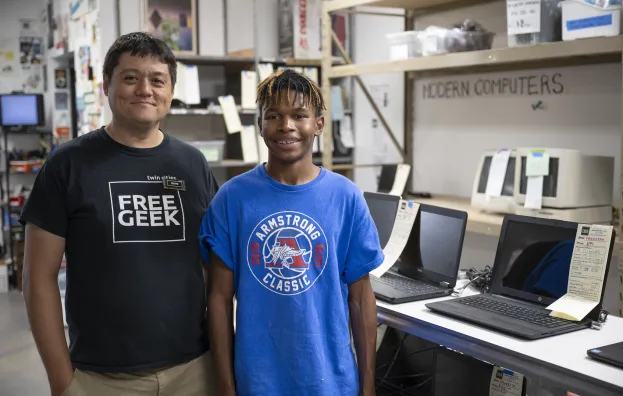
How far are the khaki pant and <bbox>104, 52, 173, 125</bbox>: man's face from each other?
0.57m

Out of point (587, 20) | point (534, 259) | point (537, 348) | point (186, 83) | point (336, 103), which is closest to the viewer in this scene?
point (537, 348)

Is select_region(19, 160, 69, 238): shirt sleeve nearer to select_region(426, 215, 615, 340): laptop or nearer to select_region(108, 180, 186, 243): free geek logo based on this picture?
select_region(108, 180, 186, 243): free geek logo

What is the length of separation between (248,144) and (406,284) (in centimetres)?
212

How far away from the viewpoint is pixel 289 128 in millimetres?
1520

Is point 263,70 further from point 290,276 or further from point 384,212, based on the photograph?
point 290,276

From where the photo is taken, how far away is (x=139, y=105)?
1.55m

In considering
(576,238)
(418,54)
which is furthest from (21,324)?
(576,238)

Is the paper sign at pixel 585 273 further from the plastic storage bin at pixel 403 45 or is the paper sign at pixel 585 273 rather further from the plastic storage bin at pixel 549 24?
the plastic storage bin at pixel 403 45

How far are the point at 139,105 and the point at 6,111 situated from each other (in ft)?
18.0

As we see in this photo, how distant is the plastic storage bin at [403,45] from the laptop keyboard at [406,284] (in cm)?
124

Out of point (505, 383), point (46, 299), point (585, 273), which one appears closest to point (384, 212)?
point (505, 383)

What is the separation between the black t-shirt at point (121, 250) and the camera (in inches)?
59.7

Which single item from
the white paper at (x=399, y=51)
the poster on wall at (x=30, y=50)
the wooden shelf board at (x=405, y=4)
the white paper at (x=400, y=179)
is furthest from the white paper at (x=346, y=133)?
the poster on wall at (x=30, y=50)

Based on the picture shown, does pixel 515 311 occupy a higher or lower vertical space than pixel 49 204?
lower
